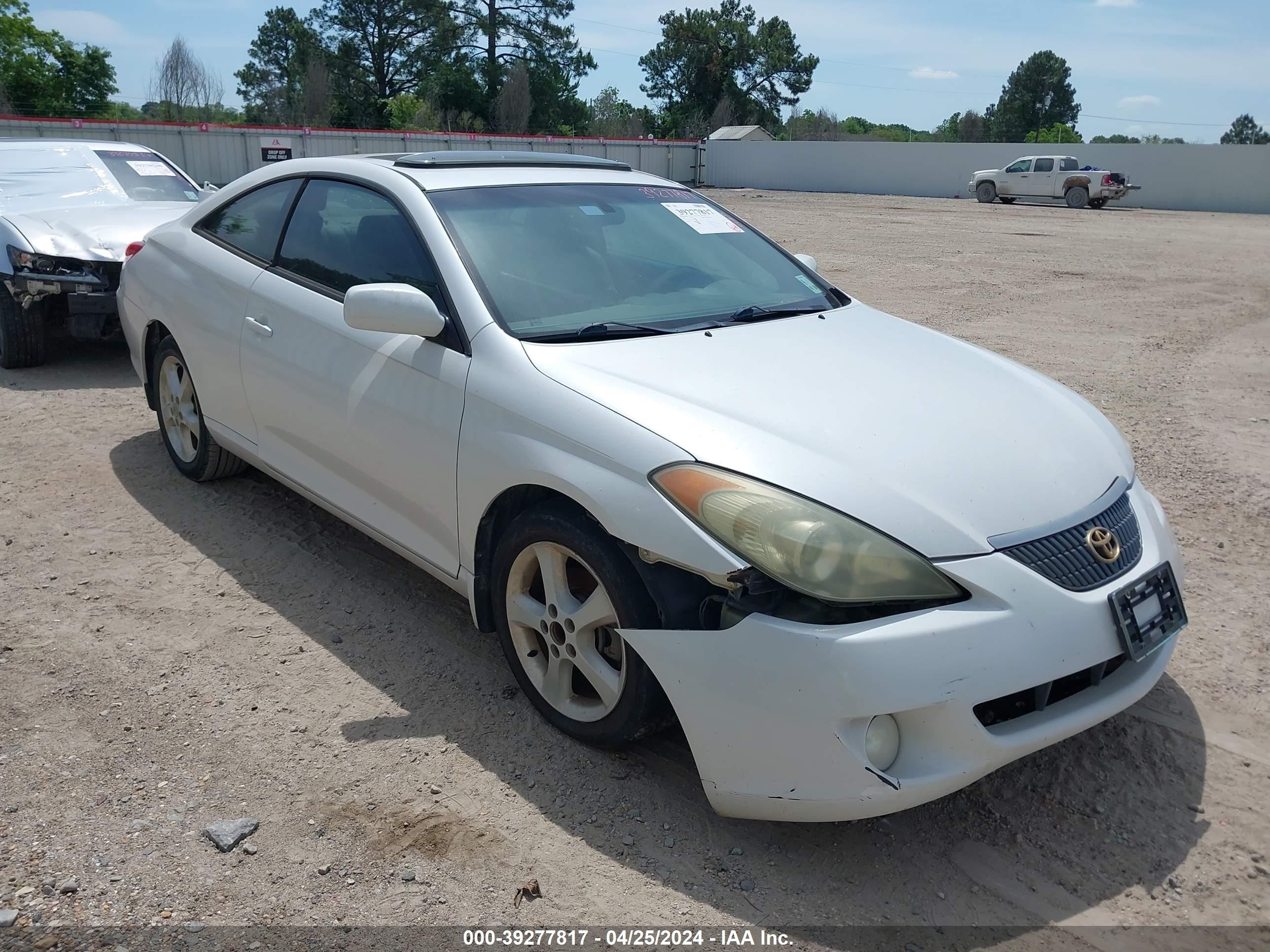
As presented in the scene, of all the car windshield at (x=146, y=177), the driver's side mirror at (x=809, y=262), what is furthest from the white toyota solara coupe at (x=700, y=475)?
the car windshield at (x=146, y=177)

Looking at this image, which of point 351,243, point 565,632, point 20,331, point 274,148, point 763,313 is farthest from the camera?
point 274,148

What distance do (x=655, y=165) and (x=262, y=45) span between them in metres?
41.9

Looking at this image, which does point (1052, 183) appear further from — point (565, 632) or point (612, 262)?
point (565, 632)

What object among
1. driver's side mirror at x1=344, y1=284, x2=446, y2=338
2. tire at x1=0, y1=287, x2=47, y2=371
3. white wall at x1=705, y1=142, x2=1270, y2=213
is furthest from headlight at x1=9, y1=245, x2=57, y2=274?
white wall at x1=705, y1=142, x2=1270, y2=213

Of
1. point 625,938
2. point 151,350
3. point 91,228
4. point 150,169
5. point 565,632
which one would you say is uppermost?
point 150,169

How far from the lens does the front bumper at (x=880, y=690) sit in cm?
228

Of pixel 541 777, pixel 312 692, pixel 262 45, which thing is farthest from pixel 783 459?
pixel 262 45

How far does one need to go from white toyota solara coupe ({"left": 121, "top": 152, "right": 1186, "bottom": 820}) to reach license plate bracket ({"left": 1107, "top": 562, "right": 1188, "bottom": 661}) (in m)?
0.01

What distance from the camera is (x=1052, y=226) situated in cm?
2256

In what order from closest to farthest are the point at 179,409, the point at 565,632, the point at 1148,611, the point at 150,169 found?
the point at 1148,611 < the point at 565,632 < the point at 179,409 < the point at 150,169

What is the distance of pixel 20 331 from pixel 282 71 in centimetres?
6781

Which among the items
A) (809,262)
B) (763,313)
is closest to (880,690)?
(763,313)

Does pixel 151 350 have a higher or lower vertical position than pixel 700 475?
lower

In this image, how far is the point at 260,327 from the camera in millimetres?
3990
